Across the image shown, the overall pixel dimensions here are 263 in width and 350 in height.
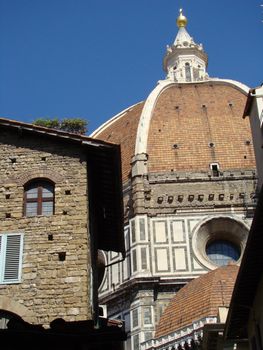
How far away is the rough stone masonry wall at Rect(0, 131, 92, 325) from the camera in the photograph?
11773 mm

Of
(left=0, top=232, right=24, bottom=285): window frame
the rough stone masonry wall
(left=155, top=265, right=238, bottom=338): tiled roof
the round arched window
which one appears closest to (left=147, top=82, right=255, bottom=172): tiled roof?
the round arched window

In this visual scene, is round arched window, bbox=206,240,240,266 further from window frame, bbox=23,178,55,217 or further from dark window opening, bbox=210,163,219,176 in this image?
window frame, bbox=23,178,55,217

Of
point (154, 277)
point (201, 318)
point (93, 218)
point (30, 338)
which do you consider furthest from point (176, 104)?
point (30, 338)

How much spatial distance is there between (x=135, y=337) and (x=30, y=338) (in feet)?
72.9

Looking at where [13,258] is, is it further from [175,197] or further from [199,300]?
[175,197]

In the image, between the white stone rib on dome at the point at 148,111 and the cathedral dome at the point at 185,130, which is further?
the white stone rib on dome at the point at 148,111

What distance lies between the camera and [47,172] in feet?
Result: 44.0

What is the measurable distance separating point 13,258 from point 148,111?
3009 cm

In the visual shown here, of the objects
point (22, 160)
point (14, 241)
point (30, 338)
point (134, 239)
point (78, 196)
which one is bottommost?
point (30, 338)

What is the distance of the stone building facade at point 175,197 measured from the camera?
31688mm

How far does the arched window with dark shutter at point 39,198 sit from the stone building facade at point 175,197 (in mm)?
17178

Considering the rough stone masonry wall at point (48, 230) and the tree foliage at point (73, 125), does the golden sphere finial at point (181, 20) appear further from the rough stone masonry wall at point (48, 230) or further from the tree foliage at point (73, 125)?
the rough stone masonry wall at point (48, 230)

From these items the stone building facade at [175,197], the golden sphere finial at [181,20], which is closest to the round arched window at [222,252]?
the stone building facade at [175,197]

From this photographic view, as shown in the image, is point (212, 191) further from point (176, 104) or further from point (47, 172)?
point (47, 172)
